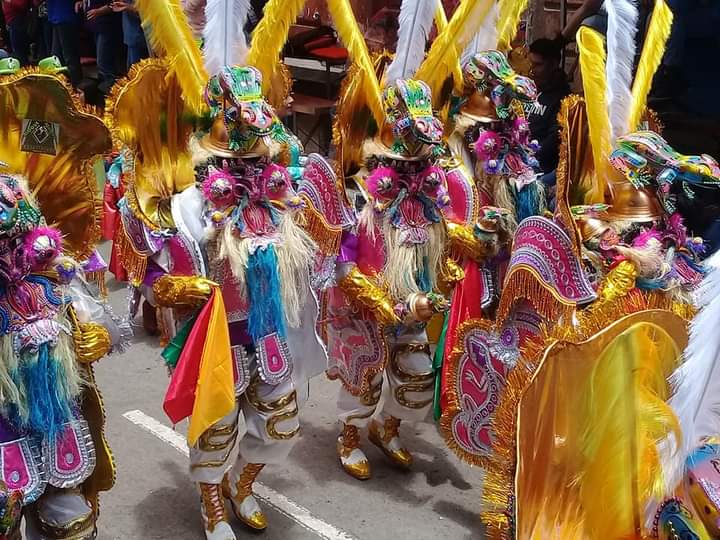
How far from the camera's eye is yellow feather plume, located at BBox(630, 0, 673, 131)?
11.1 feet

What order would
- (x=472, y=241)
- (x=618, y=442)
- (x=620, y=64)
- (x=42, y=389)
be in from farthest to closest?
(x=472, y=241), (x=620, y=64), (x=42, y=389), (x=618, y=442)

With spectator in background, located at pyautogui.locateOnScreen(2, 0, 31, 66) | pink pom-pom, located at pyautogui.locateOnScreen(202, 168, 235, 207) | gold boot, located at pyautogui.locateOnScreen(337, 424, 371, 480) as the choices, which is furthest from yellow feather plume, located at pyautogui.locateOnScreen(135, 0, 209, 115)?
spectator in background, located at pyautogui.locateOnScreen(2, 0, 31, 66)

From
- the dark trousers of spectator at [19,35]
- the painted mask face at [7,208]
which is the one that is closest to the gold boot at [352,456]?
the painted mask face at [7,208]

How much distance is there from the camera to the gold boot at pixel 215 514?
342 cm

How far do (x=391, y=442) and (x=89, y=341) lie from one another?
1919 millimetres

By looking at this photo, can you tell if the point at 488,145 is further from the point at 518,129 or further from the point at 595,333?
the point at 595,333

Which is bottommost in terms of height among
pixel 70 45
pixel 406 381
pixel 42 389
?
pixel 406 381

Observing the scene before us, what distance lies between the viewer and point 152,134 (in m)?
3.21

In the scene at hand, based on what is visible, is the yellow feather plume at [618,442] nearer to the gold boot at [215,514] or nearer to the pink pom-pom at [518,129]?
the gold boot at [215,514]

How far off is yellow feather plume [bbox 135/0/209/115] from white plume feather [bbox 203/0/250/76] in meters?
0.05

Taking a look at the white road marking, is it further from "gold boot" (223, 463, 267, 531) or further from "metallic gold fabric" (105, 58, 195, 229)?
"metallic gold fabric" (105, 58, 195, 229)

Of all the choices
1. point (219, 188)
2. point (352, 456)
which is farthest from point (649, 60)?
point (352, 456)

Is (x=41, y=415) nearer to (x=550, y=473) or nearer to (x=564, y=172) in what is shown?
(x=550, y=473)

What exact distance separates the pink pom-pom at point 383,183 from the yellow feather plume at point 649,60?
0.94 m
